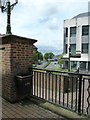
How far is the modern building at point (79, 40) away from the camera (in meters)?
36.1

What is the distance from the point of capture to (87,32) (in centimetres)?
3650

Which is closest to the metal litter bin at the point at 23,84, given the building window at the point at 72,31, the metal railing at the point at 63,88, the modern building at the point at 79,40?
the metal railing at the point at 63,88

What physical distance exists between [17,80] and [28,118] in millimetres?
1402

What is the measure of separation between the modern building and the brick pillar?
98.1 feet

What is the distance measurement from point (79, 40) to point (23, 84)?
33101 mm

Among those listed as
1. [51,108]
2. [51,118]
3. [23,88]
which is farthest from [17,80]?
[51,118]

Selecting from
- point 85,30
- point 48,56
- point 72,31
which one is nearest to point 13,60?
point 85,30

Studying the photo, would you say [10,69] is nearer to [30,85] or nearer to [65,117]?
[30,85]

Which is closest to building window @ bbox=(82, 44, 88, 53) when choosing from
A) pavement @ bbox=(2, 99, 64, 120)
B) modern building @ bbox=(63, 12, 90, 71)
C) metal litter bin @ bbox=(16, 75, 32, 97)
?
modern building @ bbox=(63, 12, 90, 71)

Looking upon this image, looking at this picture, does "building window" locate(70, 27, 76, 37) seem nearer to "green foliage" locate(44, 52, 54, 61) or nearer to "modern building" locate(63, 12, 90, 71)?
"modern building" locate(63, 12, 90, 71)

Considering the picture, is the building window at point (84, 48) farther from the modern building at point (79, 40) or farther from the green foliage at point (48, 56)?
the green foliage at point (48, 56)

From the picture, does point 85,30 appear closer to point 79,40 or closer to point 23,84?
point 79,40

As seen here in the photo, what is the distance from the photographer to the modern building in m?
36.1

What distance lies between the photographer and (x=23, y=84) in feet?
17.1
